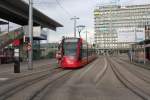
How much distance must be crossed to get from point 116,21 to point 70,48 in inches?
3470

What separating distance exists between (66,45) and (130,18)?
74.2 metres

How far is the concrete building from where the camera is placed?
351ft

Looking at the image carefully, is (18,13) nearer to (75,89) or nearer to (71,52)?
(71,52)

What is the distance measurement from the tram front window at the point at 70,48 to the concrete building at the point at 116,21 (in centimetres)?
4612

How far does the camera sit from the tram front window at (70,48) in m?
41.2

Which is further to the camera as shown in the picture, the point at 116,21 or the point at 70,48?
the point at 116,21

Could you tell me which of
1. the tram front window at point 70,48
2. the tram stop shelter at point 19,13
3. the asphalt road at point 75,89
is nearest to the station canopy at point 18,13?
the tram stop shelter at point 19,13

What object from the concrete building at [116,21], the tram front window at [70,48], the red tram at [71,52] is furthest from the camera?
the concrete building at [116,21]

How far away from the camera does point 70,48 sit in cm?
4150

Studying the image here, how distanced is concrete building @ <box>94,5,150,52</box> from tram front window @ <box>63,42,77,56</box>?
46119mm

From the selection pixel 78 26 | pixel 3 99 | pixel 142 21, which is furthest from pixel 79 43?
pixel 78 26

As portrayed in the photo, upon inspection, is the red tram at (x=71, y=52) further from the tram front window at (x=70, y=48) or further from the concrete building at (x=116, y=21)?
the concrete building at (x=116, y=21)

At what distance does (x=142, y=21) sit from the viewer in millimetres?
107500

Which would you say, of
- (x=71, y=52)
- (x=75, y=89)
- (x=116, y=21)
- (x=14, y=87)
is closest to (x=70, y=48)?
(x=71, y=52)
